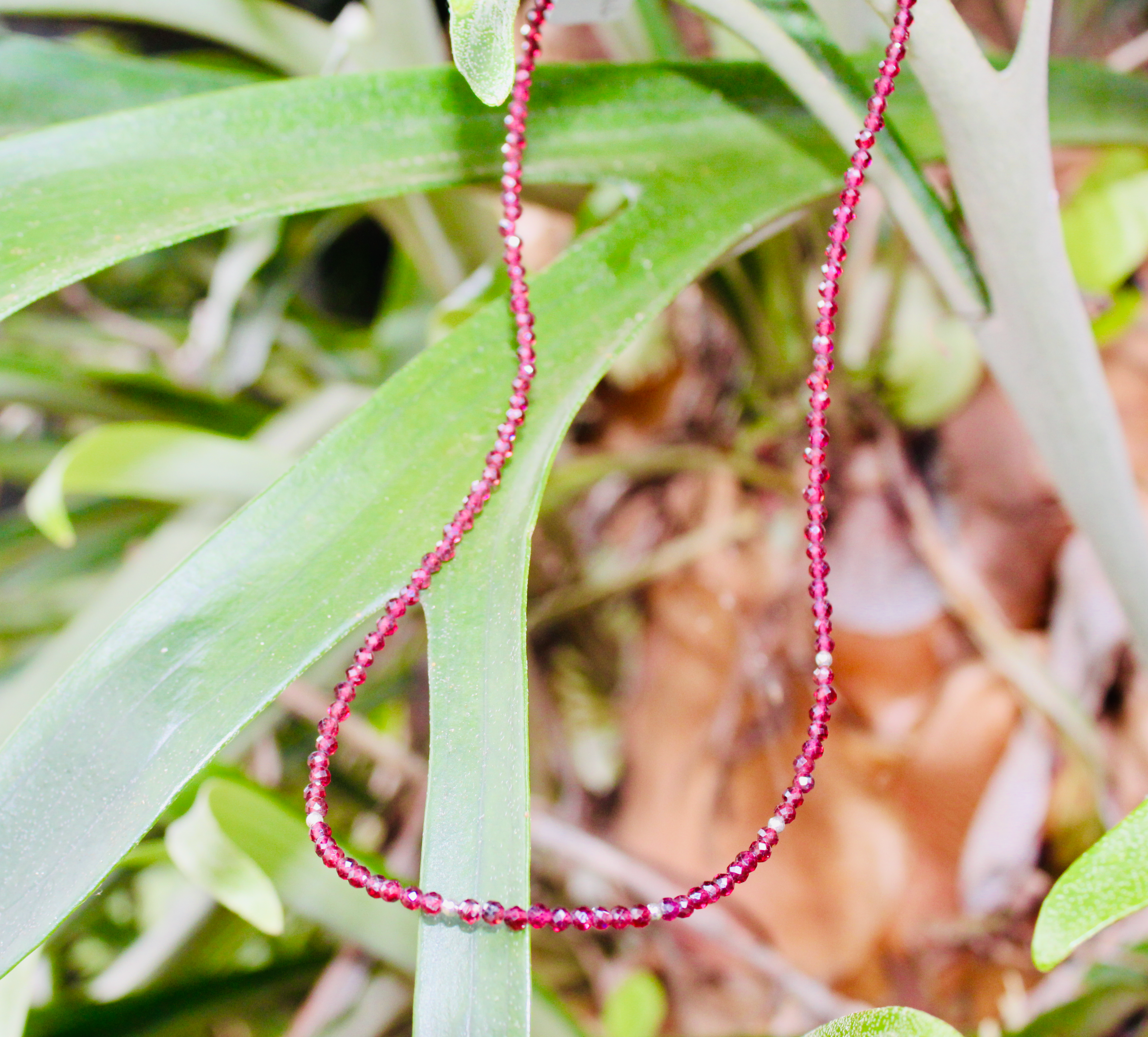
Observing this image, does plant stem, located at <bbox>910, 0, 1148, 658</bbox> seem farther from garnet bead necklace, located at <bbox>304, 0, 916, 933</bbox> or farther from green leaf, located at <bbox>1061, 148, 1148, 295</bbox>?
green leaf, located at <bbox>1061, 148, 1148, 295</bbox>

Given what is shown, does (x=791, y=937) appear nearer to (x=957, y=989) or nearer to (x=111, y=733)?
(x=957, y=989)

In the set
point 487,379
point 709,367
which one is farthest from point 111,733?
point 709,367

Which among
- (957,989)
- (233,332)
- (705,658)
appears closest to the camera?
(957,989)

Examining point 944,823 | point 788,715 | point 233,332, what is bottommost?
point 944,823

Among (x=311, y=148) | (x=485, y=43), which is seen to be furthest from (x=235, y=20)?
(x=485, y=43)

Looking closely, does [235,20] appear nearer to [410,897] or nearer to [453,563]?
[453,563]

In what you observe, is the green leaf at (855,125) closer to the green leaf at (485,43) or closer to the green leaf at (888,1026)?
the green leaf at (485,43)
